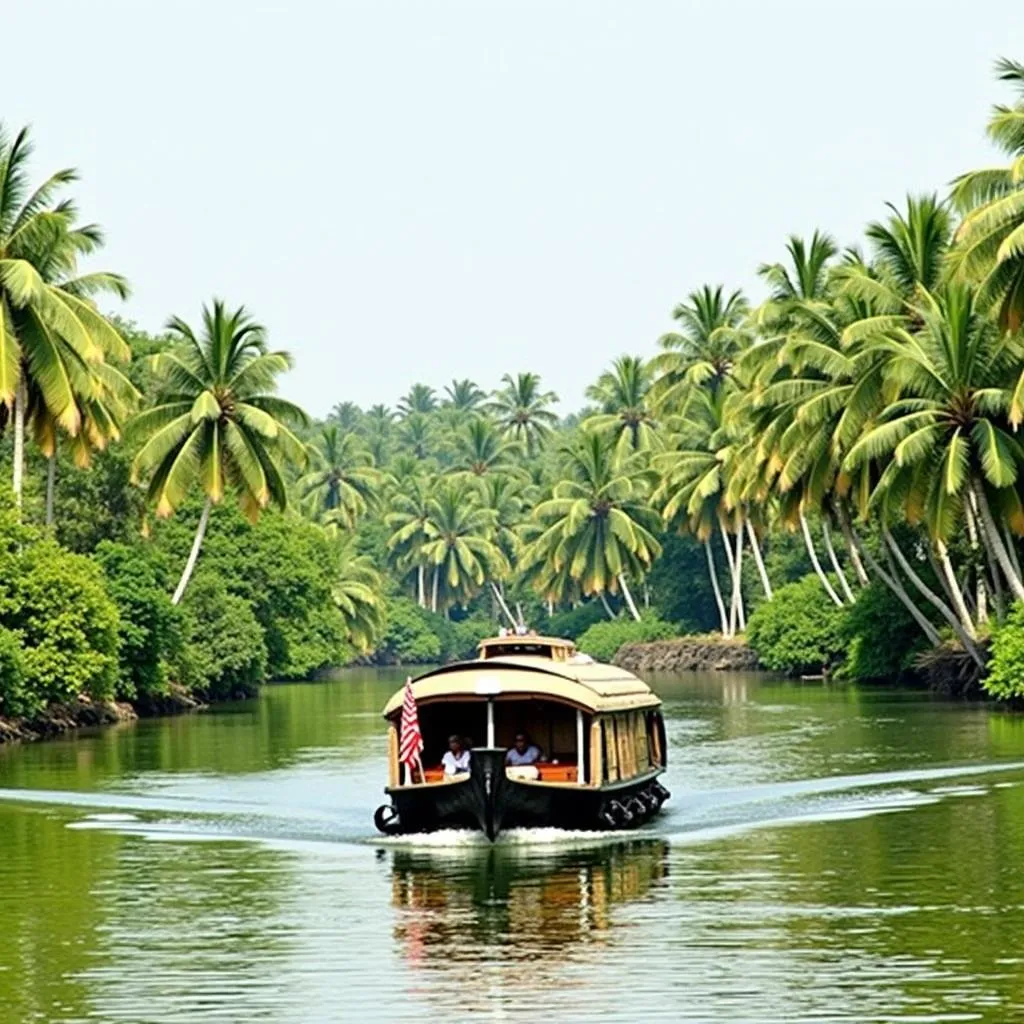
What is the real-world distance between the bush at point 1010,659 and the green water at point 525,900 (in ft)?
27.6

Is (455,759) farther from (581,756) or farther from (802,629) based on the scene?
(802,629)

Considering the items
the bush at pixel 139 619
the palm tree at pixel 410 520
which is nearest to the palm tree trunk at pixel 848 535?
the bush at pixel 139 619

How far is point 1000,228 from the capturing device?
1590 inches

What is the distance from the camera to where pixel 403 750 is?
2641 cm

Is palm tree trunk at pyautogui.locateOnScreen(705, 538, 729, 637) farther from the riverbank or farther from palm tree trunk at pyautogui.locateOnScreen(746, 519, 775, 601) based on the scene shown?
the riverbank

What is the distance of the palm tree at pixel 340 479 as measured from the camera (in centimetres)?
11244

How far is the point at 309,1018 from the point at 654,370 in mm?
72556

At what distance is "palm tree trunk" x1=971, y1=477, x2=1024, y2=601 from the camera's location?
46.8 m

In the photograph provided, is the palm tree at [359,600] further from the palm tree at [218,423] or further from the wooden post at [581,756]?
the wooden post at [581,756]

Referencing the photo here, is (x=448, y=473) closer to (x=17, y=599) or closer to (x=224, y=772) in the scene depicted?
(x=17, y=599)

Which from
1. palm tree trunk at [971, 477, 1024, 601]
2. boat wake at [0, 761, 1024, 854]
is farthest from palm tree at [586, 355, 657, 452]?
boat wake at [0, 761, 1024, 854]

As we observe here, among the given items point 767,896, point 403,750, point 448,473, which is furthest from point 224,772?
point 448,473

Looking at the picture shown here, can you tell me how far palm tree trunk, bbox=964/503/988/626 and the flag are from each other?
81.2ft

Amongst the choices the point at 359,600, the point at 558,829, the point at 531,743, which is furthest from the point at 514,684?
the point at 359,600
